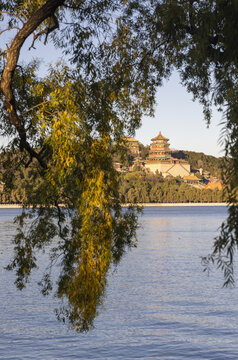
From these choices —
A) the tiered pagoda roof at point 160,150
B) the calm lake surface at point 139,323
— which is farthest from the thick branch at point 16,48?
the tiered pagoda roof at point 160,150

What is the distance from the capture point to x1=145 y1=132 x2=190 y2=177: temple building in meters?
126

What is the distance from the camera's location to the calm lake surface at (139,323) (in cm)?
1170

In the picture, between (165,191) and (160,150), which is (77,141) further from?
(160,150)

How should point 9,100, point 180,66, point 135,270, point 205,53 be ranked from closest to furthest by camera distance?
point 205,53 < point 9,100 < point 180,66 < point 135,270

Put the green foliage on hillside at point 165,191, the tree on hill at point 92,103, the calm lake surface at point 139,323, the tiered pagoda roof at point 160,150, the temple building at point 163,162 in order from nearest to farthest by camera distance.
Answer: the tree on hill at point 92,103 < the calm lake surface at point 139,323 < the green foliage on hillside at point 165,191 < the temple building at point 163,162 < the tiered pagoda roof at point 160,150

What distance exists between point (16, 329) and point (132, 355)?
3350 millimetres

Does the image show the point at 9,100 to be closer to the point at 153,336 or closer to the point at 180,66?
the point at 180,66

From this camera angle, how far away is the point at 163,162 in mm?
126938

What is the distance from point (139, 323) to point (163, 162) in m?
113

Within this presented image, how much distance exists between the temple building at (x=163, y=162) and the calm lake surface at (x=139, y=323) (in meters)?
104

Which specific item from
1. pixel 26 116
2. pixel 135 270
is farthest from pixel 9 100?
pixel 135 270

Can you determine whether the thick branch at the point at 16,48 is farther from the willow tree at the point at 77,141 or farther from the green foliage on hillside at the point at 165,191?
the green foliage on hillside at the point at 165,191

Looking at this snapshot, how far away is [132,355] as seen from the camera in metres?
11.5

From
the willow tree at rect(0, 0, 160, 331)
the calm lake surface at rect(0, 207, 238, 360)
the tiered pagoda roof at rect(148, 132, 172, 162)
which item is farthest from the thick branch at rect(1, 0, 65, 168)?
the tiered pagoda roof at rect(148, 132, 172, 162)
